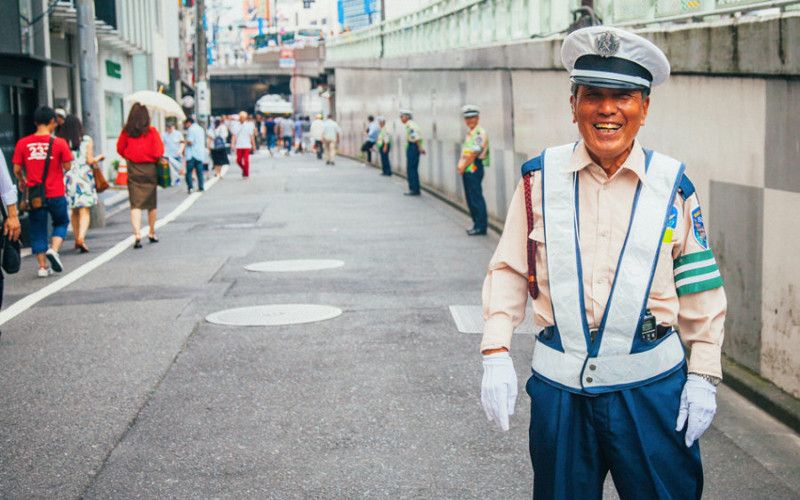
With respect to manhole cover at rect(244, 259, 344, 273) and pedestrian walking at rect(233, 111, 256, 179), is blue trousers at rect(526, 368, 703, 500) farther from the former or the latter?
pedestrian walking at rect(233, 111, 256, 179)

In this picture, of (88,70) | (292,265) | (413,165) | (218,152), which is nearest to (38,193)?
(292,265)

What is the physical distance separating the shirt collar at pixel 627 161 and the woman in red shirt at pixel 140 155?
12488 mm

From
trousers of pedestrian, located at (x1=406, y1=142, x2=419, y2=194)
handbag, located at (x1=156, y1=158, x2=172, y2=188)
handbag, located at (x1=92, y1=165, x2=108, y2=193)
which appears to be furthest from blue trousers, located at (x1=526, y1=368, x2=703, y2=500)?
trousers of pedestrian, located at (x1=406, y1=142, x2=419, y2=194)

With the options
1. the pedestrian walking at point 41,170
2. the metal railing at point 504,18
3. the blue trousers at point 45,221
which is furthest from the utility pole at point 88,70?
the metal railing at point 504,18

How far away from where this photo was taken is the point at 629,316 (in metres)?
3.12

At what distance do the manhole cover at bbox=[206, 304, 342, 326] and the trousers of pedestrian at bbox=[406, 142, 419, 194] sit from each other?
13949 millimetres

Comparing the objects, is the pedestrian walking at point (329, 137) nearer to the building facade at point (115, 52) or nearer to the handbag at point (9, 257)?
the building facade at point (115, 52)

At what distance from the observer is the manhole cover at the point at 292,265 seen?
12656mm

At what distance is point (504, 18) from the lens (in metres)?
18.7

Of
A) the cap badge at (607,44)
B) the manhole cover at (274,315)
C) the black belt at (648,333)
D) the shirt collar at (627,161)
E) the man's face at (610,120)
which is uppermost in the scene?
the cap badge at (607,44)

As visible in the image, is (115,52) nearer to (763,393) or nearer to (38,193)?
(38,193)

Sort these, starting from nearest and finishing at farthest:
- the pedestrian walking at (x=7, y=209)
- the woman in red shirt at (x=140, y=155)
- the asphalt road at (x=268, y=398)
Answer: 1. the asphalt road at (x=268, y=398)
2. the pedestrian walking at (x=7, y=209)
3. the woman in red shirt at (x=140, y=155)

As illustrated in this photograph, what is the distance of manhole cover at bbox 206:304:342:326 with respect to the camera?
30.7 feet

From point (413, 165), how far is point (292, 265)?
11.4 metres
